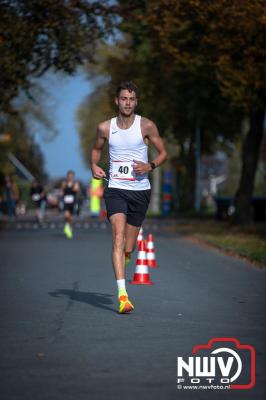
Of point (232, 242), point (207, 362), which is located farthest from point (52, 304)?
point (232, 242)

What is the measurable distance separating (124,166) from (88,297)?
89.1 inches

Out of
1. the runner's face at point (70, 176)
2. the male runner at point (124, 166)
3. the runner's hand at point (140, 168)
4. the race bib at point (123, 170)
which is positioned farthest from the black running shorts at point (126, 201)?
the runner's face at point (70, 176)

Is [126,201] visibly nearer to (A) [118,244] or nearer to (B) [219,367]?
(A) [118,244]

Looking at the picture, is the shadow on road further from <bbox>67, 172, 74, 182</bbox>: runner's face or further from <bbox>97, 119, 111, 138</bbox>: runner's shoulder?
<bbox>67, 172, 74, 182</bbox>: runner's face

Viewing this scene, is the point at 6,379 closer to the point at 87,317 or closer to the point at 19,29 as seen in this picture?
the point at 87,317

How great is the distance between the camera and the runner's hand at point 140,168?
34.9ft

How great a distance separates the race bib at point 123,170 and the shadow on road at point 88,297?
1307mm

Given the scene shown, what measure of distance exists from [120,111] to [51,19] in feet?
51.9

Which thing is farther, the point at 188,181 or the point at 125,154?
the point at 188,181

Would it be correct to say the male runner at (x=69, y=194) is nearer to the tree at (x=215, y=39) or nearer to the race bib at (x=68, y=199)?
the race bib at (x=68, y=199)

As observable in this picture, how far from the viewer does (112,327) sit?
9531 mm

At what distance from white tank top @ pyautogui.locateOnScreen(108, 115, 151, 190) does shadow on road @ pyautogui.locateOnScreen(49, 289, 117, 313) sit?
126 cm

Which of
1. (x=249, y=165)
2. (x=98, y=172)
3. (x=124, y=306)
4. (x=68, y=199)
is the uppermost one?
(x=98, y=172)

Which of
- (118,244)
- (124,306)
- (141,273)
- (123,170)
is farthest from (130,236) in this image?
(141,273)
